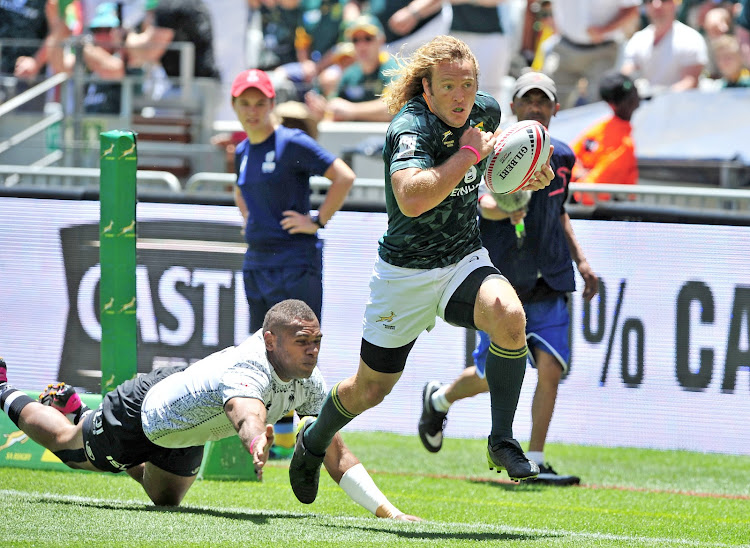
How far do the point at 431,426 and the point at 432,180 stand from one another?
307 cm

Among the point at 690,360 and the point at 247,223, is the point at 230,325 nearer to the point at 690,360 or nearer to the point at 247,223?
the point at 247,223

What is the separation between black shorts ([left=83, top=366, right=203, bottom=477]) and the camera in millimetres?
5812

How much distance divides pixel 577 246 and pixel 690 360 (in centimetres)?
135

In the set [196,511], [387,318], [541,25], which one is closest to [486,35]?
[541,25]

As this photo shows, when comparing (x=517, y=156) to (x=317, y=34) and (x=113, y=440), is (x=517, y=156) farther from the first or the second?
(x=317, y=34)

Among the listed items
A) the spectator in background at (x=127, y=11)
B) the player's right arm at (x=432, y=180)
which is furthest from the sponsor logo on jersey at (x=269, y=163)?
the spectator in background at (x=127, y=11)

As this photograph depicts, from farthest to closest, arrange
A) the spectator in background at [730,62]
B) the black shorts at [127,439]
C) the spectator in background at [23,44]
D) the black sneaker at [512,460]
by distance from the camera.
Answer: the spectator in background at [23,44] < the spectator in background at [730,62] < the black shorts at [127,439] < the black sneaker at [512,460]

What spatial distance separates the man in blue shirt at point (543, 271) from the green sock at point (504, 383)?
1.84m

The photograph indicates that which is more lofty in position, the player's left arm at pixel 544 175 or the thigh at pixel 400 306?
the player's left arm at pixel 544 175

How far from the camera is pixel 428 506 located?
6.35 metres

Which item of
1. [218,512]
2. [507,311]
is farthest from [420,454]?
[507,311]

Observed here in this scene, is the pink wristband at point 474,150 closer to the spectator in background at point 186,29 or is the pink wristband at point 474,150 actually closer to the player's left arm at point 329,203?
the player's left arm at point 329,203

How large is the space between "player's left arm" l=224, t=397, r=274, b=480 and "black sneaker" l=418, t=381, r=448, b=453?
A: 8.08 feet

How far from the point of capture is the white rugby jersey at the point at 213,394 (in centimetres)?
543
